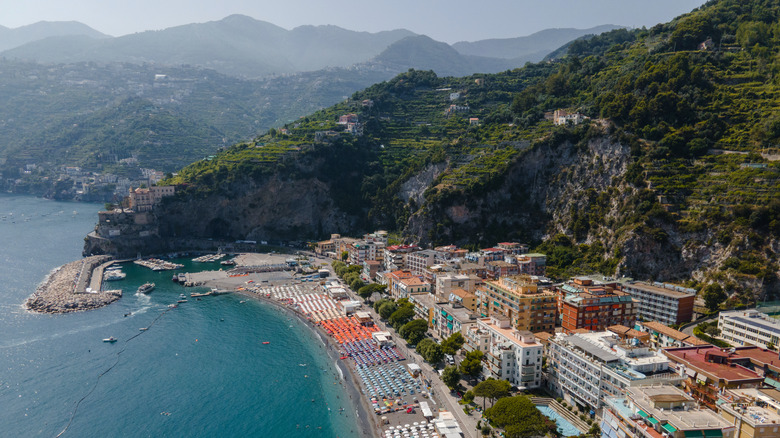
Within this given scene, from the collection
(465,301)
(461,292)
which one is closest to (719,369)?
(465,301)

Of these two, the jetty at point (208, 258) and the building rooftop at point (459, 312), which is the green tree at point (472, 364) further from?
the jetty at point (208, 258)

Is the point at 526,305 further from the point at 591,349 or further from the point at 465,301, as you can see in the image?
the point at 591,349

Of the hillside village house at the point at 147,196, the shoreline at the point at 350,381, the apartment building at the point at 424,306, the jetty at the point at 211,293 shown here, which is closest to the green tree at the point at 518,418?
the shoreline at the point at 350,381

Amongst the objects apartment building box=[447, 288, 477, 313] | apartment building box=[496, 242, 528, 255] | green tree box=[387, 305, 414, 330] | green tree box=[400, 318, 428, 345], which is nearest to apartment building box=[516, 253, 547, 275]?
apartment building box=[496, 242, 528, 255]

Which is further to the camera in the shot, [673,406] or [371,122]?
[371,122]

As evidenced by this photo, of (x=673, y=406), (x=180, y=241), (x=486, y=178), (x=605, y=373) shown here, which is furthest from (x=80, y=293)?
(x=673, y=406)

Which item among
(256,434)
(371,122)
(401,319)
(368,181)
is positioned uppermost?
(371,122)

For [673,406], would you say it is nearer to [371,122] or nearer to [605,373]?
[605,373]
